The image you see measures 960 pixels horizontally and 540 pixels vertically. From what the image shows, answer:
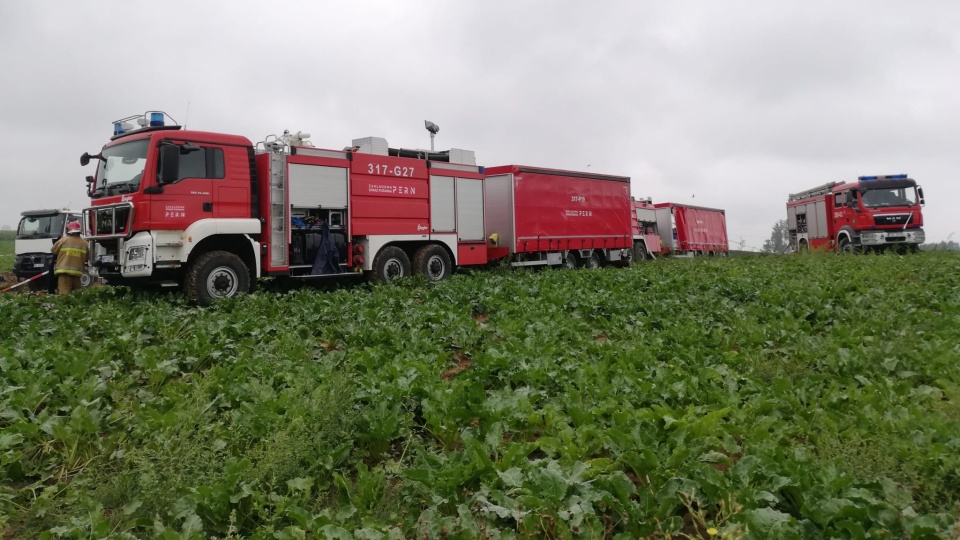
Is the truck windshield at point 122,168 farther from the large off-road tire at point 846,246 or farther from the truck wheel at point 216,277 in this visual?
the large off-road tire at point 846,246

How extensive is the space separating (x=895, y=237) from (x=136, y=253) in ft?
82.2

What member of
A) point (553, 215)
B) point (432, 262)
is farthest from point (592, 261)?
point (432, 262)

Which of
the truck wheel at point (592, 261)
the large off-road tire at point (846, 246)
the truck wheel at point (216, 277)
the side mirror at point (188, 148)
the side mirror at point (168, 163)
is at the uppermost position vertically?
the side mirror at point (188, 148)

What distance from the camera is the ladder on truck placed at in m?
27.1

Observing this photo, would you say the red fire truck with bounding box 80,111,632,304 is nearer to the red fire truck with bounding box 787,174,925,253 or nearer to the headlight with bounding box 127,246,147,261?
the headlight with bounding box 127,246,147,261

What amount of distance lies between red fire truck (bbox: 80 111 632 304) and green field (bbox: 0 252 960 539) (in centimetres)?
318

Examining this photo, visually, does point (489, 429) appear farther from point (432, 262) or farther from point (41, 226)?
point (41, 226)

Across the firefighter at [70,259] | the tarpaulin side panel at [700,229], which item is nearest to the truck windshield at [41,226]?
the firefighter at [70,259]

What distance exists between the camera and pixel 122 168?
37.1 ft

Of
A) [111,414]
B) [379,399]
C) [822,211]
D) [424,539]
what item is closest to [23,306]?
[111,414]

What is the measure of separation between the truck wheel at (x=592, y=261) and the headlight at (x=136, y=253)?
43.7 ft

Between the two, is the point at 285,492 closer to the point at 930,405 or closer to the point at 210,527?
the point at 210,527

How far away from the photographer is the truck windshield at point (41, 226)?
1870cm

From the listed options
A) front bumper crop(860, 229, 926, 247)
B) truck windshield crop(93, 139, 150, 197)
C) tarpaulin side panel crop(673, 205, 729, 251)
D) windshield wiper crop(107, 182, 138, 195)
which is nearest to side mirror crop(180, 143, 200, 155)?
truck windshield crop(93, 139, 150, 197)
